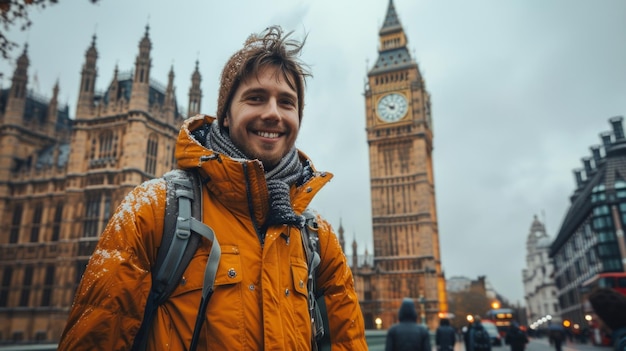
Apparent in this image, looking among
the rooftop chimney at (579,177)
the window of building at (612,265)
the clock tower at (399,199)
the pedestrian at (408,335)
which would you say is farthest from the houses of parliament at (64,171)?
the rooftop chimney at (579,177)

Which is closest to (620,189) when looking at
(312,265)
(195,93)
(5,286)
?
(195,93)

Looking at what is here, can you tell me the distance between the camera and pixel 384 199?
2019 inches

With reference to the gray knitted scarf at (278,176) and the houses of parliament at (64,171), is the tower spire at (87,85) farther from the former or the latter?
the gray knitted scarf at (278,176)

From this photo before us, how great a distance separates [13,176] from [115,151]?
9.72m

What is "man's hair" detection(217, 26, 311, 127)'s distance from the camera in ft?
6.00

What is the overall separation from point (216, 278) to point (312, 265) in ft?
1.71

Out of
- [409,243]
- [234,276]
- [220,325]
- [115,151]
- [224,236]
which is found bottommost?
[220,325]

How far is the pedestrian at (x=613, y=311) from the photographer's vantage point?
4316mm

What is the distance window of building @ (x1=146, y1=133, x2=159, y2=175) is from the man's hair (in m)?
30.1

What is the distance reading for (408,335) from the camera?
6.14 metres

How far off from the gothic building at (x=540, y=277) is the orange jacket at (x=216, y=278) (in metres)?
88.5

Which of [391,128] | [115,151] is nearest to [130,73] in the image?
[115,151]

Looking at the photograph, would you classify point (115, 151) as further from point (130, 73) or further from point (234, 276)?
point (234, 276)

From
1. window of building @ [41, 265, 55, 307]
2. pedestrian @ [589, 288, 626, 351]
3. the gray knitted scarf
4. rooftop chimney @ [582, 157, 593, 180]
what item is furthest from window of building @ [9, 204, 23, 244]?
rooftop chimney @ [582, 157, 593, 180]
